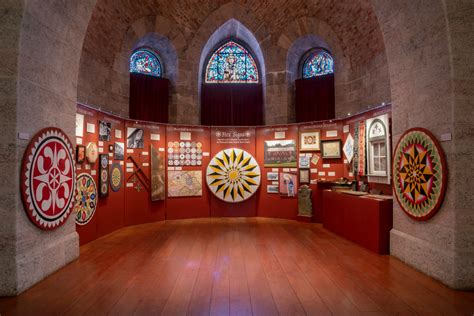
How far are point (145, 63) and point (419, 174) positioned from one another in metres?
8.27

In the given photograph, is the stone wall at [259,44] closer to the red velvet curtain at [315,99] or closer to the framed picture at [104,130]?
the red velvet curtain at [315,99]

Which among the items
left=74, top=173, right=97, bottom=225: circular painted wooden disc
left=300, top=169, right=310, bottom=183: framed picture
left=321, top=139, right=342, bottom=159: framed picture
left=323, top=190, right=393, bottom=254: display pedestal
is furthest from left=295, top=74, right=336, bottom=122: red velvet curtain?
left=74, top=173, right=97, bottom=225: circular painted wooden disc

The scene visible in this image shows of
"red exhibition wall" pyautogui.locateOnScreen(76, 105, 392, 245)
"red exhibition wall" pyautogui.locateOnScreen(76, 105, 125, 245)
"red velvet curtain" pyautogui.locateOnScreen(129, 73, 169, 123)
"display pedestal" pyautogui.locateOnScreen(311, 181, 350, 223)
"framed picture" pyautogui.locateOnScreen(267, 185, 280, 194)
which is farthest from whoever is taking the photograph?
"red velvet curtain" pyautogui.locateOnScreen(129, 73, 169, 123)

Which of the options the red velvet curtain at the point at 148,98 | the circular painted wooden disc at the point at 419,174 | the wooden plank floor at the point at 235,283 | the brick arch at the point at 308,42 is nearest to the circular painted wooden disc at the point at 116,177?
the wooden plank floor at the point at 235,283

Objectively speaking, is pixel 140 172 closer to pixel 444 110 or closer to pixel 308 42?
pixel 444 110

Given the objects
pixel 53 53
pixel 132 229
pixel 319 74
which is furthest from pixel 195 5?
pixel 132 229

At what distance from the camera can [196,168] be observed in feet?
26.3

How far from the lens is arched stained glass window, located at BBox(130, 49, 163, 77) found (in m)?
9.13

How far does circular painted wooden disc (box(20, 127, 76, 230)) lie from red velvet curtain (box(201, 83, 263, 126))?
6047 millimetres

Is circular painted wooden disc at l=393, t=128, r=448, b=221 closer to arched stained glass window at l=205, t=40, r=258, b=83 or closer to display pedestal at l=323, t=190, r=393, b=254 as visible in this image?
display pedestal at l=323, t=190, r=393, b=254

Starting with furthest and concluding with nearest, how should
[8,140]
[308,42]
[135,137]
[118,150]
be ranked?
[308,42] → [135,137] → [118,150] → [8,140]

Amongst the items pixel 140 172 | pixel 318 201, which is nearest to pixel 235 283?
pixel 318 201

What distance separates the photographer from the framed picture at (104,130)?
6.01 meters

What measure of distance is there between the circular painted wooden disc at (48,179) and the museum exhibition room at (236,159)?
0.02m
